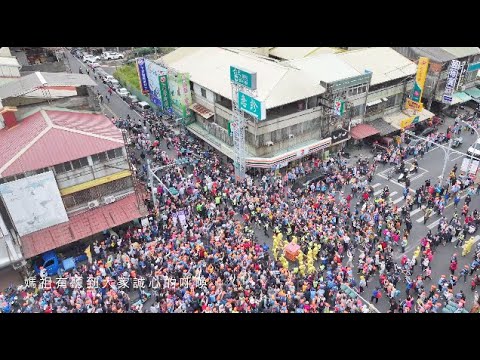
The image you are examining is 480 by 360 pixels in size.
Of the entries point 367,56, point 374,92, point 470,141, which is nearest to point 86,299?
point 374,92

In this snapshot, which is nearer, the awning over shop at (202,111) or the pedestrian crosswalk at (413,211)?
the pedestrian crosswalk at (413,211)

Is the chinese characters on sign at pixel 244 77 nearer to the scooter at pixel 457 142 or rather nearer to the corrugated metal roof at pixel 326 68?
the corrugated metal roof at pixel 326 68

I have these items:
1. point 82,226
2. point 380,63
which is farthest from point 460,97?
point 82,226

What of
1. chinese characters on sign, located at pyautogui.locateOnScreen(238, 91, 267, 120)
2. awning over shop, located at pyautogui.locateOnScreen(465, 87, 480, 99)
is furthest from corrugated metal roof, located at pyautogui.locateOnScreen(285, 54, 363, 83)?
awning over shop, located at pyautogui.locateOnScreen(465, 87, 480, 99)

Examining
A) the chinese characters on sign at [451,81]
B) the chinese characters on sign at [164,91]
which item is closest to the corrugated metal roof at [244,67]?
the chinese characters on sign at [164,91]

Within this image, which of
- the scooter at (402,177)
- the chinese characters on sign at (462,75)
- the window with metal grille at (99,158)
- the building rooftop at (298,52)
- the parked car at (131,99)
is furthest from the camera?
the parked car at (131,99)

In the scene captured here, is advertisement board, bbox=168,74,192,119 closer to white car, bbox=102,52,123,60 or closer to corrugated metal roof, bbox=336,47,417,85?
corrugated metal roof, bbox=336,47,417,85
